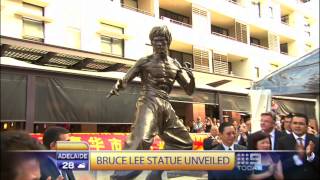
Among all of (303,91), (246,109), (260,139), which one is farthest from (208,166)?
(246,109)

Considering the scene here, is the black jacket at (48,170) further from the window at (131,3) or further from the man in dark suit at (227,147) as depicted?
the window at (131,3)

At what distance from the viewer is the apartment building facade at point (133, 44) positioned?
1327 centimetres

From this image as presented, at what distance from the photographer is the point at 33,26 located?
16234mm

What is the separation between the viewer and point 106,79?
571 inches

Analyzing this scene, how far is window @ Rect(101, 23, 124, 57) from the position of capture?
18.8 meters

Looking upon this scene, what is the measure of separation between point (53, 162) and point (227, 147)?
1659 mm

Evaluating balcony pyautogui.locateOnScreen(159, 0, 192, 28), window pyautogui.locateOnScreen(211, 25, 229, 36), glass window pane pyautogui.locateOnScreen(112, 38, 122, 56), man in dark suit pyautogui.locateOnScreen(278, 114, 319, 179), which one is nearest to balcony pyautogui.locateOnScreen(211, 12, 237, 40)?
window pyautogui.locateOnScreen(211, 25, 229, 36)

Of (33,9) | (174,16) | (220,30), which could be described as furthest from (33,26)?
(220,30)

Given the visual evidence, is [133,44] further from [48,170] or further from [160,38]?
[48,170]

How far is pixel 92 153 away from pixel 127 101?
1195cm

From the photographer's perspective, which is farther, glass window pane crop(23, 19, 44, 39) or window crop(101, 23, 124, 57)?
window crop(101, 23, 124, 57)

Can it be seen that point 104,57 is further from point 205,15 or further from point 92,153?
Answer: point 92,153

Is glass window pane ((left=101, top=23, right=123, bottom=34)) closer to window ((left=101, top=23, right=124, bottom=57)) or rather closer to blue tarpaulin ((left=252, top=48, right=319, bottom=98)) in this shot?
window ((left=101, top=23, right=124, bottom=57))

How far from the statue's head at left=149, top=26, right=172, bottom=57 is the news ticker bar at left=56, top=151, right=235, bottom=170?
8.97ft
